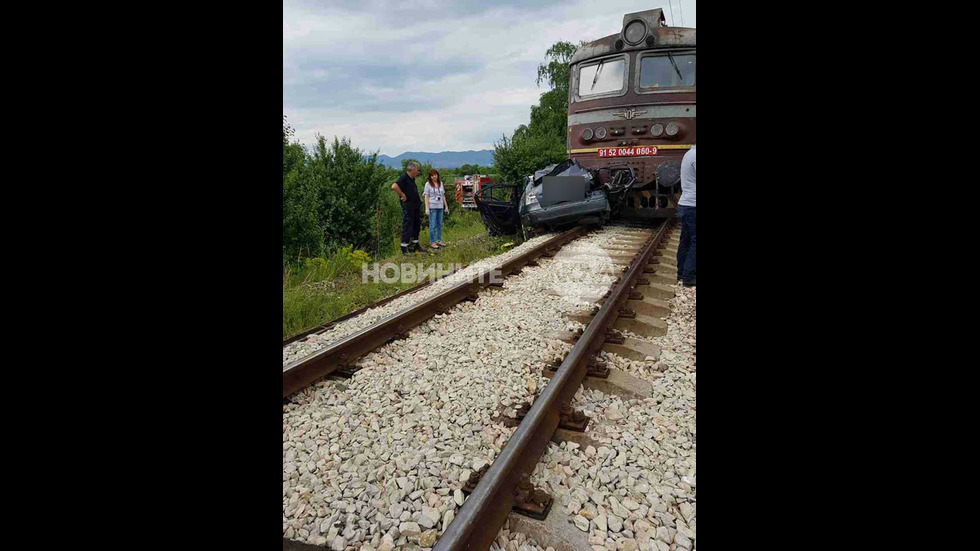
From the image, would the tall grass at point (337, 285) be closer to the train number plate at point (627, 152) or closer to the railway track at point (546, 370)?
the railway track at point (546, 370)

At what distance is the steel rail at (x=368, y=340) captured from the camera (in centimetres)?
350

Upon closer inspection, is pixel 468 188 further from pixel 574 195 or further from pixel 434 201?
pixel 574 195

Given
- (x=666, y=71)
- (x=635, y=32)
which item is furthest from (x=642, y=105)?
(x=635, y=32)

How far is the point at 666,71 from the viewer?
9734 millimetres

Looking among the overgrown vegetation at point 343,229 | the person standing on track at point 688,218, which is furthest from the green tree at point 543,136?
the person standing on track at point 688,218

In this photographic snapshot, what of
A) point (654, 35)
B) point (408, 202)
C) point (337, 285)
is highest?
point (654, 35)

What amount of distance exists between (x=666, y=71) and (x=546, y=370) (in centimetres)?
776

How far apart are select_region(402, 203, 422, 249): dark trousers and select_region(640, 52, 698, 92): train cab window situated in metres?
4.42

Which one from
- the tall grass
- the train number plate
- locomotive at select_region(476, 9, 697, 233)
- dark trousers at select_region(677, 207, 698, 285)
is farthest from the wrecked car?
dark trousers at select_region(677, 207, 698, 285)
